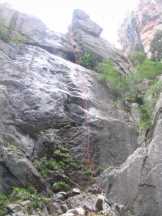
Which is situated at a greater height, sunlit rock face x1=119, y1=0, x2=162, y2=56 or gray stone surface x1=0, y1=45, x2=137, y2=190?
sunlit rock face x1=119, y1=0, x2=162, y2=56

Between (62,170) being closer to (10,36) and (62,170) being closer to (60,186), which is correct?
(60,186)

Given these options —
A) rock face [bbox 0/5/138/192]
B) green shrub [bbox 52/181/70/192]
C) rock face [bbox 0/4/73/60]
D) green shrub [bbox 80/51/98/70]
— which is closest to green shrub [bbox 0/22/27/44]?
rock face [bbox 0/4/73/60]

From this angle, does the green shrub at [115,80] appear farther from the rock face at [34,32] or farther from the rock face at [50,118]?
the rock face at [34,32]

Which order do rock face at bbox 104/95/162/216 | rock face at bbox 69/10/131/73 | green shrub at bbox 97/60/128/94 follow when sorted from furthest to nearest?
rock face at bbox 69/10/131/73 → green shrub at bbox 97/60/128/94 → rock face at bbox 104/95/162/216

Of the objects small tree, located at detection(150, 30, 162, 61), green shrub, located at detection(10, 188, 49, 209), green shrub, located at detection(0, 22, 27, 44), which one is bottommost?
green shrub, located at detection(10, 188, 49, 209)

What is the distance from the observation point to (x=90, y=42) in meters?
26.7

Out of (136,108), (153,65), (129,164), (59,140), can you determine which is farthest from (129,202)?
(153,65)

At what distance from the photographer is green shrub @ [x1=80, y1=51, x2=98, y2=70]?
79.0 ft

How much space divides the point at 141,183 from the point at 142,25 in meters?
28.6

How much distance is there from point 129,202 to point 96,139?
745 centimetres

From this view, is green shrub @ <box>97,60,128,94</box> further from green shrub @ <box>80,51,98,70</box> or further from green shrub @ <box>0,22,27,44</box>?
green shrub @ <box>0,22,27,44</box>

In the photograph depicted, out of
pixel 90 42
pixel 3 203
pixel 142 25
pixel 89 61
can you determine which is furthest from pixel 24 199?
pixel 142 25

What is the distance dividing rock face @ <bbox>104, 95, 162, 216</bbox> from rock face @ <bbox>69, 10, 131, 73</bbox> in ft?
47.8

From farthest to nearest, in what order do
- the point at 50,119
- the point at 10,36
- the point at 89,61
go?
the point at 89,61, the point at 10,36, the point at 50,119
